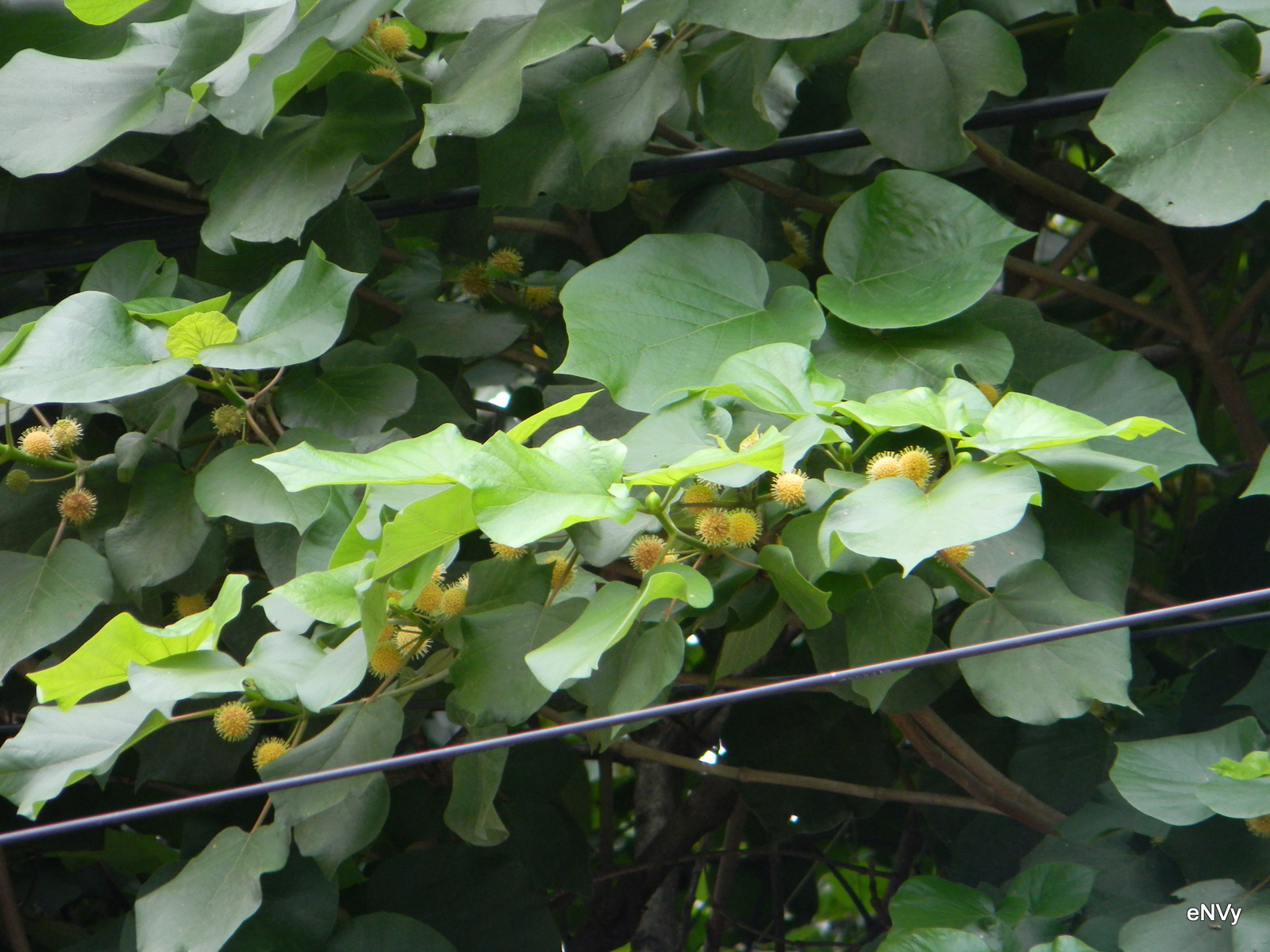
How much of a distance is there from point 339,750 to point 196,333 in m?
0.33

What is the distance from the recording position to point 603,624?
24.6 inches

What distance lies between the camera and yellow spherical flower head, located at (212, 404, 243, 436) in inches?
37.0

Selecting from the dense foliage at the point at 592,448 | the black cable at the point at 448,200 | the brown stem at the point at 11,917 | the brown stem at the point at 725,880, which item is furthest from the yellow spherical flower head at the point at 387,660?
the brown stem at the point at 725,880

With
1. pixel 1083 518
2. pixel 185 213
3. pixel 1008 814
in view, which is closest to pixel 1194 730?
pixel 1008 814

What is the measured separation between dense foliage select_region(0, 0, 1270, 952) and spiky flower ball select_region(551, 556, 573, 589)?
0.5 inches

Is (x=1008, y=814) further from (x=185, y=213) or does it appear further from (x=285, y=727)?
(x=185, y=213)

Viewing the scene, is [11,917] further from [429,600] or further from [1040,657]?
[1040,657]

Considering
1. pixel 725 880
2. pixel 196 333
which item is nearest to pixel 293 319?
pixel 196 333

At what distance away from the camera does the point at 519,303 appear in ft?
3.91

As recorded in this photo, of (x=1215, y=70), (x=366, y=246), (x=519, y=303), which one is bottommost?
(x=519, y=303)

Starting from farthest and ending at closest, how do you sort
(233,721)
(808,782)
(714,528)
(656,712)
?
(808,782), (233,721), (714,528), (656,712)

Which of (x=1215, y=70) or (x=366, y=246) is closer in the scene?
(x=1215, y=70)

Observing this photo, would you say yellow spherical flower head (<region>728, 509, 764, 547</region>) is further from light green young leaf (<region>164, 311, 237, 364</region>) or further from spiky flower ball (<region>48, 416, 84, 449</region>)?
spiky flower ball (<region>48, 416, 84, 449</region>)

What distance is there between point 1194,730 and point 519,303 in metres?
0.81
